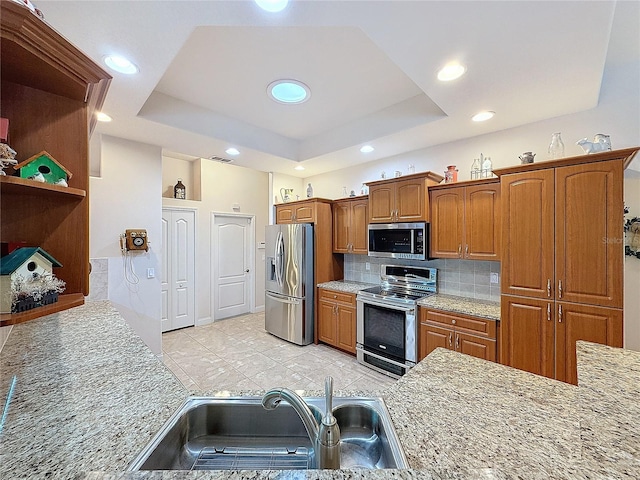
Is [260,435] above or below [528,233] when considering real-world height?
below

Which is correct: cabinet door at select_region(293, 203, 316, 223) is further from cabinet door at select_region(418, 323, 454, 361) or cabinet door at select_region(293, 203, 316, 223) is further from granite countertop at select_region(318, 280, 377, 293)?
cabinet door at select_region(418, 323, 454, 361)

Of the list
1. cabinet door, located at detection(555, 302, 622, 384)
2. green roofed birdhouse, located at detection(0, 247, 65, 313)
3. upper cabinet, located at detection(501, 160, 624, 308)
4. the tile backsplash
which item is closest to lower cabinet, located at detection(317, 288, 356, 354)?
the tile backsplash

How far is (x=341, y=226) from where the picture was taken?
→ 396 cm

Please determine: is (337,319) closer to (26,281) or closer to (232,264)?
(232,264)

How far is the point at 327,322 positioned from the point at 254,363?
1097 millimetres

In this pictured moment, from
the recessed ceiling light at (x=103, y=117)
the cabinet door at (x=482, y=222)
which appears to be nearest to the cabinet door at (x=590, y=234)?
the cabinet door at (x=482, y=222)

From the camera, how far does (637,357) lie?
1.27 metres

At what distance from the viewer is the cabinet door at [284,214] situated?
4.26 metres

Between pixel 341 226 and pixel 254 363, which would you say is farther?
pixel 341 226

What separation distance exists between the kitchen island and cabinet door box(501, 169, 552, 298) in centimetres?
92

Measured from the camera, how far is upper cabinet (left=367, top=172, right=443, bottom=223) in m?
3.01

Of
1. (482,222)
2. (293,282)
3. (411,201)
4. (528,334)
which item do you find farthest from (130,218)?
(528,334)

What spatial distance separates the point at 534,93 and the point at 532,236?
3.79 ft

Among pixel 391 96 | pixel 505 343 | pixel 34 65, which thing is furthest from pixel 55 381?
pixel 391 96
